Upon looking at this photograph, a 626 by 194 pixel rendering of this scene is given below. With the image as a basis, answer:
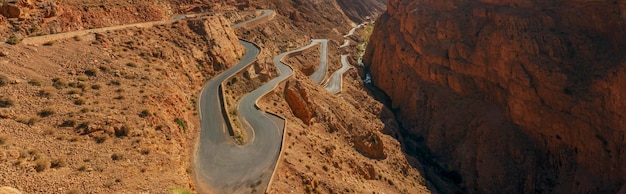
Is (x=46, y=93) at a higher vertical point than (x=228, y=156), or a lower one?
higher

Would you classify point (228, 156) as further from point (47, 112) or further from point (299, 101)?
point (299, 101)

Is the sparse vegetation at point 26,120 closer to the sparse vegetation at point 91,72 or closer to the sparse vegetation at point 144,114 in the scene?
the sparse vegetation at point 144,114

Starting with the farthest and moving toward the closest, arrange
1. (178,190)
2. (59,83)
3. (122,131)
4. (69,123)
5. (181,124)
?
1. (181,124)
2. (59,83)
3. (122,131)
4. (69,123)
5. (178,190)

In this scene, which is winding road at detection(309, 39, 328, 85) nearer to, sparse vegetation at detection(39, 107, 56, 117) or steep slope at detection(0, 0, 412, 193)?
steep slope at detection(0, 0, 412, 193)

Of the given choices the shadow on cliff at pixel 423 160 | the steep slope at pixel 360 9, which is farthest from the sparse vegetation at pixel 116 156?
the steep slope at pixel 360 9

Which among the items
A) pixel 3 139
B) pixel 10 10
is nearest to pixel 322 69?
pixel 10 10

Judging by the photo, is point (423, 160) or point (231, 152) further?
point (423, 160)

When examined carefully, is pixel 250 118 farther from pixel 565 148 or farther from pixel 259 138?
pixel 565 148
